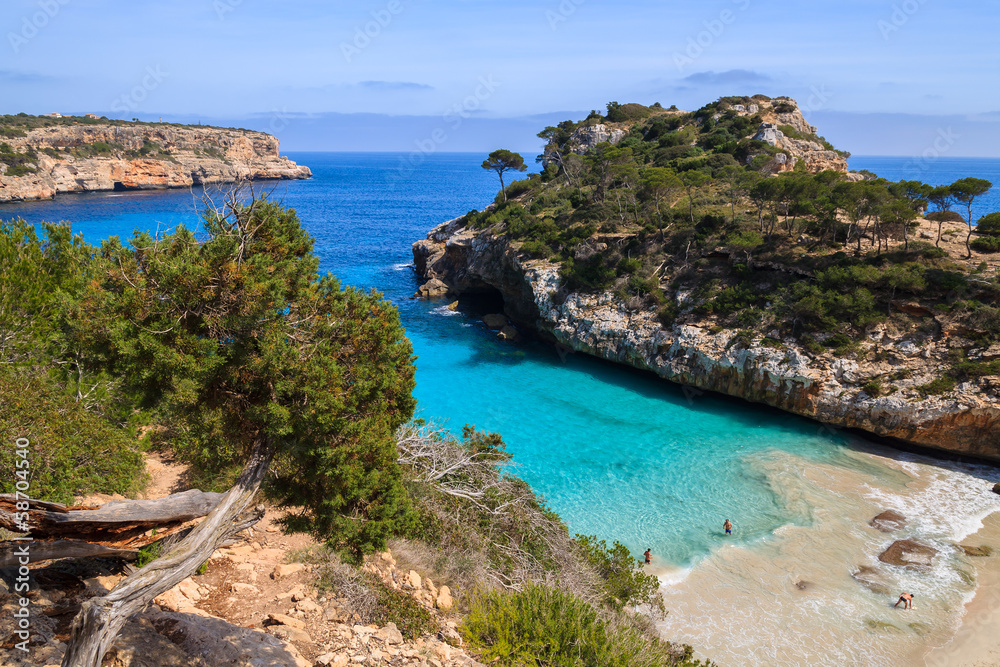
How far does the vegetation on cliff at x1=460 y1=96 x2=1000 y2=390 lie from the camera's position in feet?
80.1

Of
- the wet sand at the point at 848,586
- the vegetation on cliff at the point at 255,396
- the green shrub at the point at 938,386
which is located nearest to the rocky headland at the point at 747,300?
the green shrub at the point at 938,386

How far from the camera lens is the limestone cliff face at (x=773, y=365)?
851 inches

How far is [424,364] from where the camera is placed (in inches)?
1243

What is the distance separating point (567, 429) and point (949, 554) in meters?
13.6

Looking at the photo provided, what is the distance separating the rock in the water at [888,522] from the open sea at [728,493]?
279 mm

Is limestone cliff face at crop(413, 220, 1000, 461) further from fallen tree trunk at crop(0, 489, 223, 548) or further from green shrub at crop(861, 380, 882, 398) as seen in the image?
fallen tree trunk at crop(0, 489, 223, 548)

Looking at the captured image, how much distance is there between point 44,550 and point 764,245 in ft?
103

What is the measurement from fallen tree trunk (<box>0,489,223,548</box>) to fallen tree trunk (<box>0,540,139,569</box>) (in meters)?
0.08

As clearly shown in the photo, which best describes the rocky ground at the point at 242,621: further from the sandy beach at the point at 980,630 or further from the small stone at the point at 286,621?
the sandy beach at the point at 980,630

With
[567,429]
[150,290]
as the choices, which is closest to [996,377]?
[567,429]

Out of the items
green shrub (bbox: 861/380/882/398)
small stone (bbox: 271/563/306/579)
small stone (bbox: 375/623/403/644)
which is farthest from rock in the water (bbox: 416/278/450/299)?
small stone (bbox: 375/623/403/644)

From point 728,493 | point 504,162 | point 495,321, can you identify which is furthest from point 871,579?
point 504,162

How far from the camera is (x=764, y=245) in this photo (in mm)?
29672

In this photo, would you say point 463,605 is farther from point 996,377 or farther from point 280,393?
point 996,377
